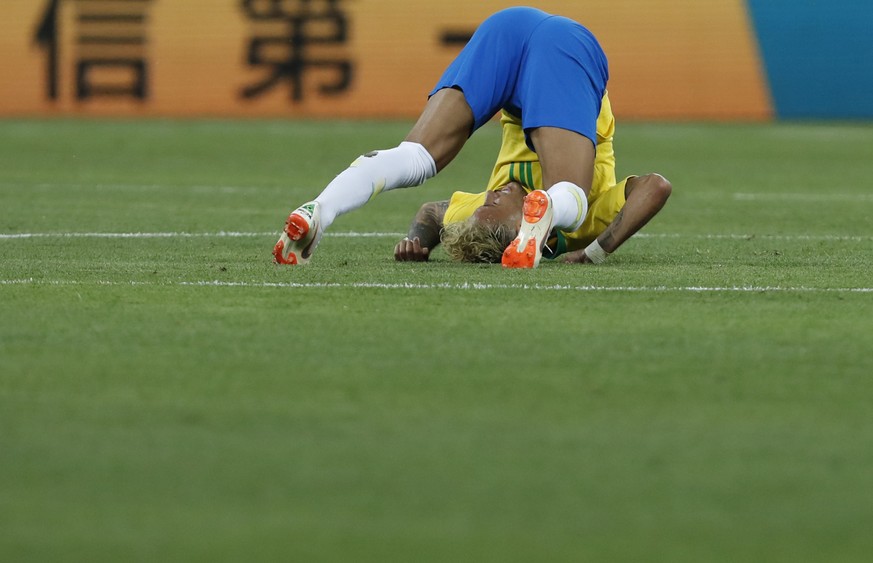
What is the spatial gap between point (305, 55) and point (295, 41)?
0.70 ft

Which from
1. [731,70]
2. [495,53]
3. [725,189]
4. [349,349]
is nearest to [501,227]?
[495,53]

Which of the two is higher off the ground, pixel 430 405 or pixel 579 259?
pixel 430 405

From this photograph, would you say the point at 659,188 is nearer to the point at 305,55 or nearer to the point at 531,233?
A: the point at 531,233

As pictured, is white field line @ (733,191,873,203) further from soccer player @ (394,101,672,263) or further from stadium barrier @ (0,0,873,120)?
stadium barrier @ (0,0,873,120)

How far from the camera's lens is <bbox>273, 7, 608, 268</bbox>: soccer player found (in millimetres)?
6023

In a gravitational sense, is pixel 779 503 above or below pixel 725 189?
above

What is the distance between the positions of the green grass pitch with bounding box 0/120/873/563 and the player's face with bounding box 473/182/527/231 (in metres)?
0.21

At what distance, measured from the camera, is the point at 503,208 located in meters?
6.20

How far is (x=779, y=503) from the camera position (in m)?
2.80

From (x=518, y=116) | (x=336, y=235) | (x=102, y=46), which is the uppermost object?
(x=518, y=116)

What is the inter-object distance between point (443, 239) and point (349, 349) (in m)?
2.19

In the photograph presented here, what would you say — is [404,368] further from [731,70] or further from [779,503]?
[731,70]

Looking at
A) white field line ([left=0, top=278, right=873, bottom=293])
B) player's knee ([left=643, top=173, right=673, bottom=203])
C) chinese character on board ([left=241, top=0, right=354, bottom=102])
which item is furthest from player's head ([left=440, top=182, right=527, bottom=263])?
chinese character on board ([left=241, top=0, right=354, bottom=102])

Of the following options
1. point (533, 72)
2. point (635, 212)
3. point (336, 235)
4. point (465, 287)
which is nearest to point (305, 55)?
point (336, 235)
